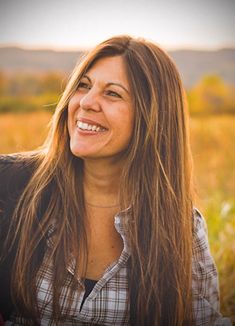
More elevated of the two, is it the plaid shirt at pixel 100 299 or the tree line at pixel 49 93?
the tree line at pixel 49 93

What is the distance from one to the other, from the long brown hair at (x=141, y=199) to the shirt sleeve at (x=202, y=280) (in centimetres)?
4

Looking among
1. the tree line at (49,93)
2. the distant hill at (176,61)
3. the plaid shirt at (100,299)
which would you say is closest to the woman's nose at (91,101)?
the plaid shirt at (100,299)

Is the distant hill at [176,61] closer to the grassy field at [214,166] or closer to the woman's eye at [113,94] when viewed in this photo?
the grassy field at [214,166]

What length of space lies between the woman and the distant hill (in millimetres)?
1758

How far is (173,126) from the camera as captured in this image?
1555 millimetres

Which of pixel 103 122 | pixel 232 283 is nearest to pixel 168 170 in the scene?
pixel 103 122

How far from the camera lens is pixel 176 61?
3.21 metres

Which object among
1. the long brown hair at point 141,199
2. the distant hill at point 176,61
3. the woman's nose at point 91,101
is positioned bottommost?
the long brown hair at point 141,199

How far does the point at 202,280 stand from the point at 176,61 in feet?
6.24

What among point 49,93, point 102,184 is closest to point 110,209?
point 102,184

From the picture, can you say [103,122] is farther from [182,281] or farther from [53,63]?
[53,63]

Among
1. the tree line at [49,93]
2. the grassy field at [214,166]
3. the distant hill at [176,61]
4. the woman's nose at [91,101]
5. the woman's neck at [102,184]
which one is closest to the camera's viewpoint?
the woman's nose at [91,101]

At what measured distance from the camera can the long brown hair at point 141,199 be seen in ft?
4.80

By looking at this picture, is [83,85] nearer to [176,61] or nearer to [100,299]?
[100,299]
